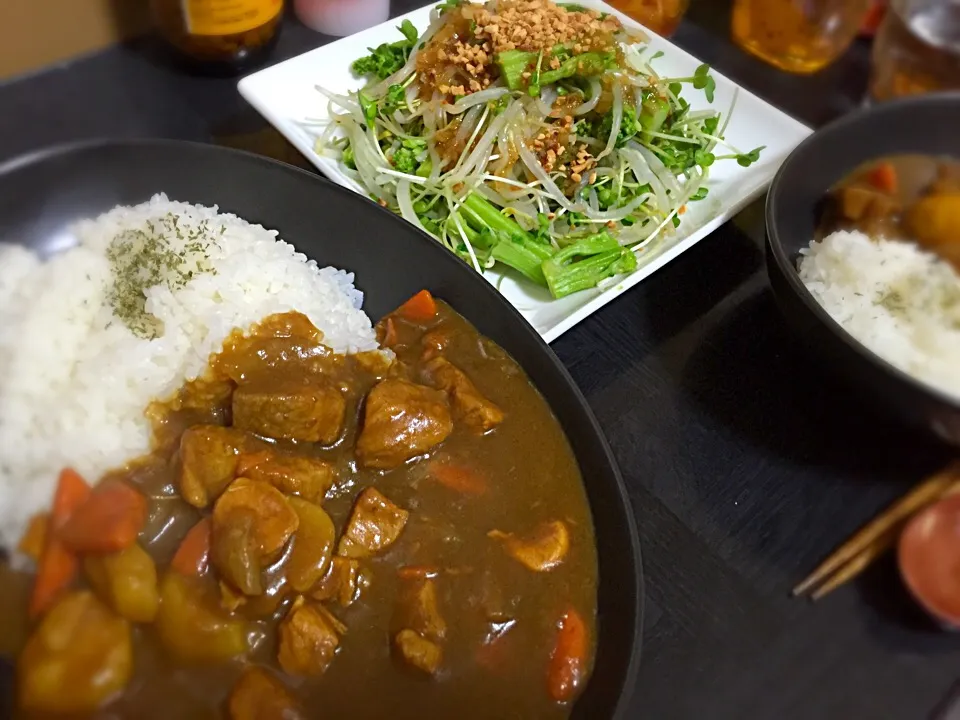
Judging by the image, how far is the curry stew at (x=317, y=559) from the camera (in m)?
1.26

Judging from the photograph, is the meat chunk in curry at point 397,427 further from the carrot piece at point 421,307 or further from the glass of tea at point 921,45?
the glass of tea at point 921,45

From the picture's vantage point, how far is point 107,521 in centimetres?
138

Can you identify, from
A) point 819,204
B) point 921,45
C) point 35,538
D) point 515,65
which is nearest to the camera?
point 35,538

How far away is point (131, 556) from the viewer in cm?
133

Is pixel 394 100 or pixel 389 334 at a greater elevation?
pixel 394 100

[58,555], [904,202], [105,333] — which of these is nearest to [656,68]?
[904,202]

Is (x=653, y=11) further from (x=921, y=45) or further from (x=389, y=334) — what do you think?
(x=389, y=334)

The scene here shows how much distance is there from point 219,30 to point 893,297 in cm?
214

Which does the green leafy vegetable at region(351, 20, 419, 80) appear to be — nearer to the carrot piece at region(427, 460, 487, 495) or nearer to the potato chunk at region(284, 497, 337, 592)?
the carrot piece at region(427, 460, 487, 495)

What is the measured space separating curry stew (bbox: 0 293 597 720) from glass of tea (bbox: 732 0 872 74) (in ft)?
6.75

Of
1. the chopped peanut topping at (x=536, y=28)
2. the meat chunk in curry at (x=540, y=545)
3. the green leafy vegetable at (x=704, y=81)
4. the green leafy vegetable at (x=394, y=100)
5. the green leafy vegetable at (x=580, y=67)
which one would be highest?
the chopped peanut topping at (x=536, y=28)

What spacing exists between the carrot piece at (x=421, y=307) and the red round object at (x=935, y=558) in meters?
1.15

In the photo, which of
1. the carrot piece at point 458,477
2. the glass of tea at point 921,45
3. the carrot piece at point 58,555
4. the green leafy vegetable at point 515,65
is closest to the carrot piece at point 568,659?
the carrot piece at point 458,477

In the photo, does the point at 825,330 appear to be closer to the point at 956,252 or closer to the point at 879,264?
the point at 879,264
